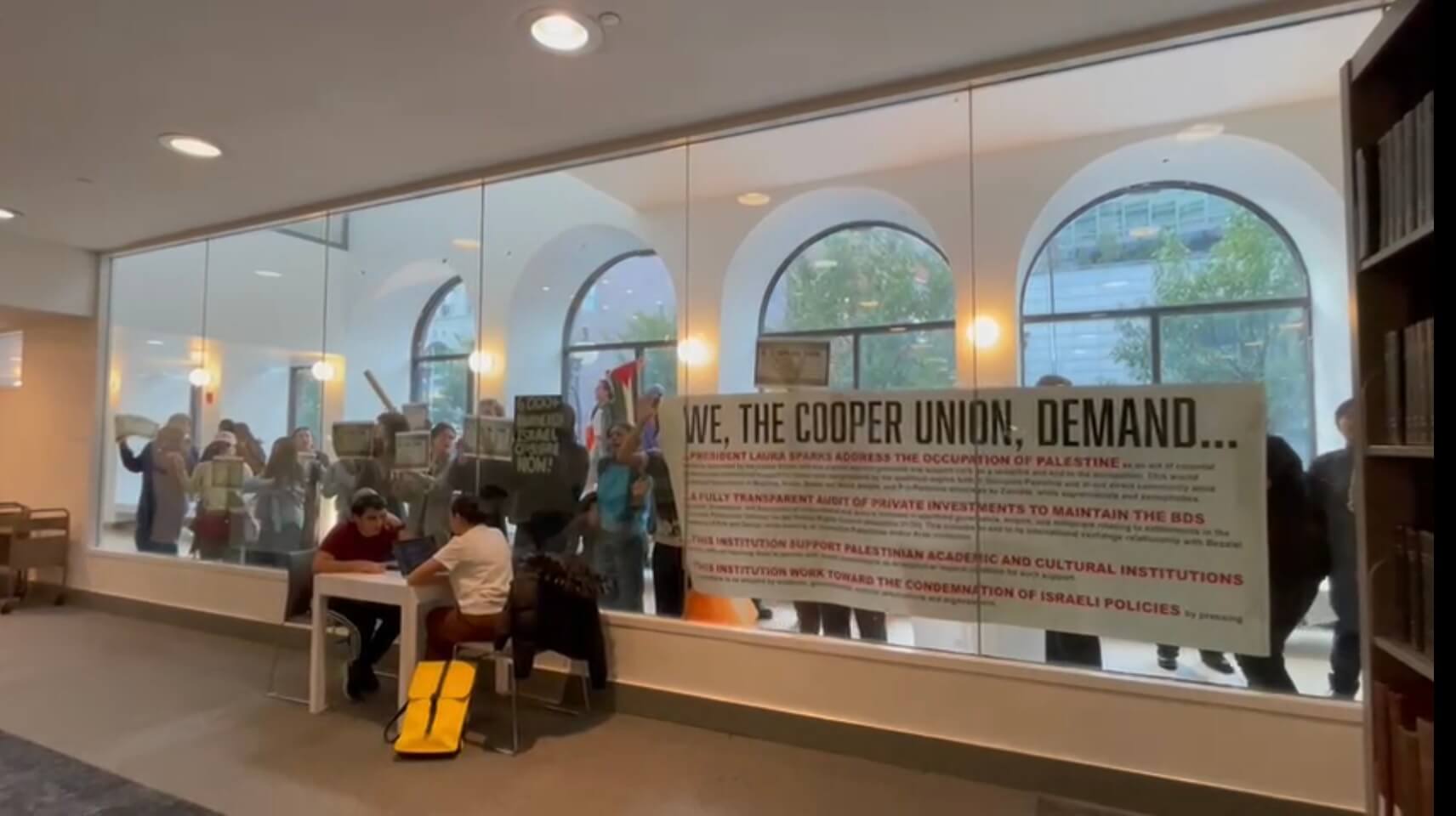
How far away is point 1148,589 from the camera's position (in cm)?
269

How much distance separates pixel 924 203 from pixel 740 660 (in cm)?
286

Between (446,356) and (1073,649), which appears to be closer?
(1073,649)

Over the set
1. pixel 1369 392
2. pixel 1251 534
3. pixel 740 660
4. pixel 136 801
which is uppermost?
pixel 1369 392

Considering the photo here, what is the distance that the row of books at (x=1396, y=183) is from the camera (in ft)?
5.17

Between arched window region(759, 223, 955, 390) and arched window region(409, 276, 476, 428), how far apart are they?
2.02 m

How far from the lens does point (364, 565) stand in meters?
3.88

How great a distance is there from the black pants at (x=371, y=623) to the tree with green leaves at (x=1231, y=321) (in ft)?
12.3

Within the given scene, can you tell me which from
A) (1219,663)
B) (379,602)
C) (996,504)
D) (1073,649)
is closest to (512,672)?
(379,602)

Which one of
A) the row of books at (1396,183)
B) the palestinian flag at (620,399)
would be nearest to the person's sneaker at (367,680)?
the palestinian flag at (620,399)

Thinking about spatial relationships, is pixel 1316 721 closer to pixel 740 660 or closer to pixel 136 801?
pixel 740 660

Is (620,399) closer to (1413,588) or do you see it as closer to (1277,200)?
(1277,200)

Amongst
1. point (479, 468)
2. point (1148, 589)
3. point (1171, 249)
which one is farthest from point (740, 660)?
point (1171, 249)

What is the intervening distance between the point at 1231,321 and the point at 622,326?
3784 millimetres

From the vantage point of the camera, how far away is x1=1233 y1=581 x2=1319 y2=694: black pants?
259 cm
